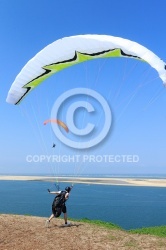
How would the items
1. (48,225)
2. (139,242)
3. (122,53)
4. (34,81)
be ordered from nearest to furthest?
(139,242), (122,53), (48,225), (34,81)

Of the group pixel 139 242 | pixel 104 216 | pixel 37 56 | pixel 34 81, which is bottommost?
pixel 104 216

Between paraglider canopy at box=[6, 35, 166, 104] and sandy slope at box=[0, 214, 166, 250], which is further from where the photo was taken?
paraglider canopy at box=[6, 35, 166, 104]

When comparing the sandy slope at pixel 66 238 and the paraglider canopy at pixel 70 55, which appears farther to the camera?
the paraglider canopy at pixel 70 55

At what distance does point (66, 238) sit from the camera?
1134 centimetres

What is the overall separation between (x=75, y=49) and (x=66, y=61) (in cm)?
78

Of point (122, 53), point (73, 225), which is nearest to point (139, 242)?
point (73, 225)

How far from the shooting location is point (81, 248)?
34.3 ft

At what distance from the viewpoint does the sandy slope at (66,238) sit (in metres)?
10.6

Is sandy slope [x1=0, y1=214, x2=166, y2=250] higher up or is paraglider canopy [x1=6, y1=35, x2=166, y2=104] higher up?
paraglider canopy [x1=6, y1=35, x2=166, y2=104]

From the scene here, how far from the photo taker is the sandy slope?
10617 mm

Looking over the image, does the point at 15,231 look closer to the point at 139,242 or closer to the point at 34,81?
the point at 139,242

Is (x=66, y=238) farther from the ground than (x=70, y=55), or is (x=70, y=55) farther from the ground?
(x=70, y=55)

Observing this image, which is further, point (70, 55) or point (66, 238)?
point (70, 55)

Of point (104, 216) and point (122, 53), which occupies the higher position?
point (122, 53)
